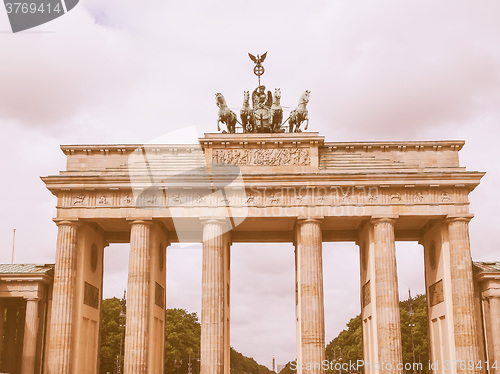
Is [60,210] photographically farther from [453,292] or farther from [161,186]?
[453,292]

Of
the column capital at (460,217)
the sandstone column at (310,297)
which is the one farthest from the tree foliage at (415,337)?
the sandstone column at (310,297)

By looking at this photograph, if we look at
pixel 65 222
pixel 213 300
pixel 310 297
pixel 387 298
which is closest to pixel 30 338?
pixel 65 222

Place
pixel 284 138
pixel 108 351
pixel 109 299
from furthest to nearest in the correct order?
pixel 109 299 < pixel 108 351 < pixel 284 138

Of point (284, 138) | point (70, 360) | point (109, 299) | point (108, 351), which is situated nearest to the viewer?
point (70, 360)

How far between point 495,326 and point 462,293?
421cm

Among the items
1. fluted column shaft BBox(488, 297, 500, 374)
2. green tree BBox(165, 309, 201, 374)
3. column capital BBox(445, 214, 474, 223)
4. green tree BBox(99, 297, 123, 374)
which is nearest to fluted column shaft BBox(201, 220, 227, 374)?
column capital BBox(445, 214, 474, 223)

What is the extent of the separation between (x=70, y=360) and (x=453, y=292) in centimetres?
2613

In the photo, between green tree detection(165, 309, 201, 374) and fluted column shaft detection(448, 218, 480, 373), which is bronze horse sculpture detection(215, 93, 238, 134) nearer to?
fluted column shaft detection(448, 218, 480, 373)

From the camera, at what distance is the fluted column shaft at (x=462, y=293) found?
4178cm

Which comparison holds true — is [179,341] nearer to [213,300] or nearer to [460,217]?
[213,300]

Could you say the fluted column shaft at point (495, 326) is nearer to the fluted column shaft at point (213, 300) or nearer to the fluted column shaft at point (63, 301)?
the fluted column shaft at point (213, 300)

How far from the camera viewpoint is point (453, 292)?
141 feet

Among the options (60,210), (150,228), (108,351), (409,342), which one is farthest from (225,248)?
(409,342)

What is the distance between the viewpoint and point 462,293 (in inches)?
1671
